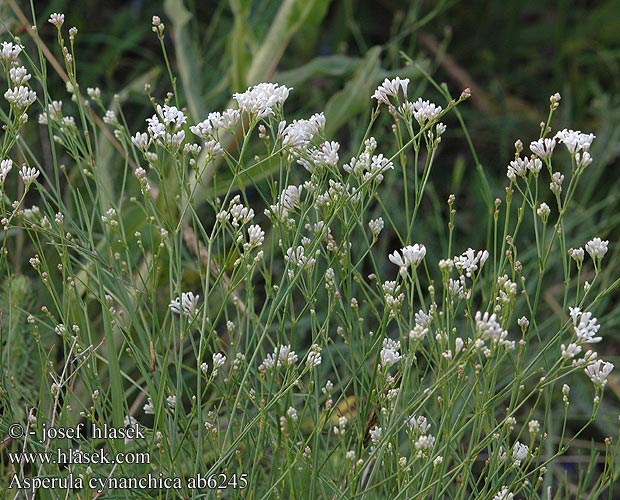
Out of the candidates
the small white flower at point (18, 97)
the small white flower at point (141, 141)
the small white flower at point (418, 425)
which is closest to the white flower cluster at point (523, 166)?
the small white flower at point (418, 425)

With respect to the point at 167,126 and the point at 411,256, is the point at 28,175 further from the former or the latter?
the point at 411,256

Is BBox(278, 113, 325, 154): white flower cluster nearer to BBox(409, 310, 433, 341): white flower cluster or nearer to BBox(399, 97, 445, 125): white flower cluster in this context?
BBox(399, 97, 445, 125): white flower cluster

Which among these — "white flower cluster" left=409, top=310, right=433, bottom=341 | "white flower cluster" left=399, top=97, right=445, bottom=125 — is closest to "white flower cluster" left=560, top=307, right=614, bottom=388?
"white flower cluster" left=409, top=310, right=433, bottom=341

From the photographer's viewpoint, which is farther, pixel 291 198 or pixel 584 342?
pixel 291 198

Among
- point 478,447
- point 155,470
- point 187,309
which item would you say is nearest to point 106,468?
point 155,470

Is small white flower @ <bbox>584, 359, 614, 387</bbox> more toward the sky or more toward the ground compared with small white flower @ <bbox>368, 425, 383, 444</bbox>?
more toward the sky

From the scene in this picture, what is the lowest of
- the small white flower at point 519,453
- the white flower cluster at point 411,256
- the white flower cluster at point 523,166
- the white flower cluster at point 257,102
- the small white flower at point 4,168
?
the small white flower at point 519,453

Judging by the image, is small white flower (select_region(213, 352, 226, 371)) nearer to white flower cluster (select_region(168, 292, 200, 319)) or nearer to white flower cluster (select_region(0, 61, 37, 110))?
white flower cluster (select_region(168, 292, 200, 319))

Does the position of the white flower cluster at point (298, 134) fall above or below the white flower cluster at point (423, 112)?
below

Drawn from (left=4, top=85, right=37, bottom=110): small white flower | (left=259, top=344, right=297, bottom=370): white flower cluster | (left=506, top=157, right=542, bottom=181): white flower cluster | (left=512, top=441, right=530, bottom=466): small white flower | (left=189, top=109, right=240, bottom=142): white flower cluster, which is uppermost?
(left=4, top=85, right=37, bottom=110): small white flower

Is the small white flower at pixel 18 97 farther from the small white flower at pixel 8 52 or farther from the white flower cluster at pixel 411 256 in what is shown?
the white flower cluster at pixel 411 256

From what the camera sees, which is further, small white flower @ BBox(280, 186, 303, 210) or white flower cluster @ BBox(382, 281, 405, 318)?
small white flower @ BBox(280, 186, 303, 210)

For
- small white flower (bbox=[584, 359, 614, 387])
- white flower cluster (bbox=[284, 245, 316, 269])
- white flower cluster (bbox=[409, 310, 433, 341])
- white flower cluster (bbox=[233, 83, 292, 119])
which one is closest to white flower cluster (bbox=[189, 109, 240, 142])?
white flower cluster (bbox=[233, 83, 292, 119])

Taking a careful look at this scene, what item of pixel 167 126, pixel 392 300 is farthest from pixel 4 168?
pixel 392 300
